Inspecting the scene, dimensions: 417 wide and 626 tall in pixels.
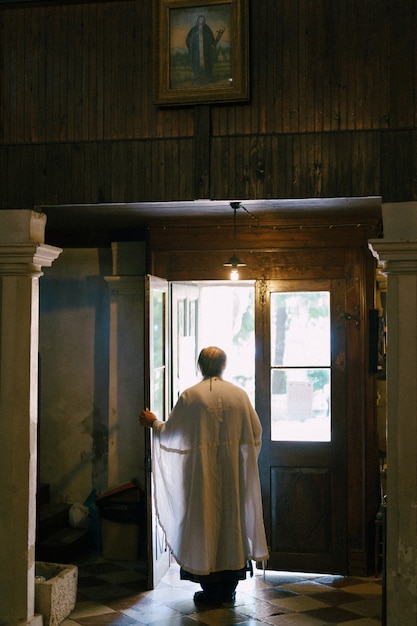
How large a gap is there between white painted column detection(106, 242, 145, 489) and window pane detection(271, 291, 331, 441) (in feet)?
4.23

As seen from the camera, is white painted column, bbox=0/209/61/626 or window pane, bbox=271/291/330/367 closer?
white painted column, bbox=0/209/61/626

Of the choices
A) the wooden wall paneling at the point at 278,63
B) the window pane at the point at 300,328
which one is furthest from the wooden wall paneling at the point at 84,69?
the window pane at the point at 300,328

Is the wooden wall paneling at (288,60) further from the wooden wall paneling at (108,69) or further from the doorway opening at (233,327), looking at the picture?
the doorway opening at (233,327)

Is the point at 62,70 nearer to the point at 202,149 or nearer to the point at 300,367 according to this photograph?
the point at 202,149

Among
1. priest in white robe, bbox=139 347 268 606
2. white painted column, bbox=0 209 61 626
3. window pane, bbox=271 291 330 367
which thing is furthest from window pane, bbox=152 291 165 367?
white painted column, bbox=0 209 61 626

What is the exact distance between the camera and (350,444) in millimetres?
6422

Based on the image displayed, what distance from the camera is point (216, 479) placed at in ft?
18.7

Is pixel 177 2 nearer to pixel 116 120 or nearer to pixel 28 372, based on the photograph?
pixel 116 120

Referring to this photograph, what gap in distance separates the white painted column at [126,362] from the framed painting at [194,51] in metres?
2.31

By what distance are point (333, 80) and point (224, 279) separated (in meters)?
2.21

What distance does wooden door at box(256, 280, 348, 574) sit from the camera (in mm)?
6441

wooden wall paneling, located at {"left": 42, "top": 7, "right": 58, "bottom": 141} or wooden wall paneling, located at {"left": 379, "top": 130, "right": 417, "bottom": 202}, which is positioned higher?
wooden wall paneling, located at {"left": 42, "top": 7, "right": 58, "bottom": 141}

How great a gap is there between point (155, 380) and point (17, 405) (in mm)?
1380

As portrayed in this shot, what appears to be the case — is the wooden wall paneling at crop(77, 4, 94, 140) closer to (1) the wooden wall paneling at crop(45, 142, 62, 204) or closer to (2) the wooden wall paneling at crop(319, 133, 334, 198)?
(1) the wooden wall paneling at crop(45, 142, 62, 204)
